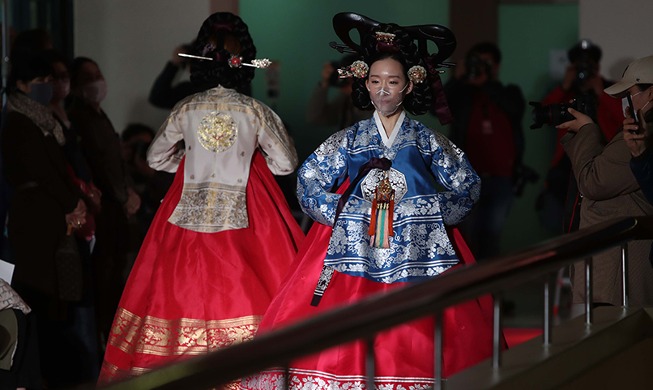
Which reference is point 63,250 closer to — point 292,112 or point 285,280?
point 285,280

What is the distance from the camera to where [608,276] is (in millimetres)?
3875

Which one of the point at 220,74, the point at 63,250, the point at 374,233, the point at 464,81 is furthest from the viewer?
the point at 464,81

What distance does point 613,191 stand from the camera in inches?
152

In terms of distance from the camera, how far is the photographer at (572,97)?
6258 millimetres

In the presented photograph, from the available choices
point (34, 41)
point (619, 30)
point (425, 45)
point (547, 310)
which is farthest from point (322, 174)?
point (619, 30)

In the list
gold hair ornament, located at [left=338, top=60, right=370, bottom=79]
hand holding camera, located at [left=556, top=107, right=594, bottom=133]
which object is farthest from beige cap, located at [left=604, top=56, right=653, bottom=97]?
gold hair ornament, located at [left=338, top=60, right=370, bottom=79]

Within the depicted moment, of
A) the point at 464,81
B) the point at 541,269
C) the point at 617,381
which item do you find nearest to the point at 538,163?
the point at 464,81

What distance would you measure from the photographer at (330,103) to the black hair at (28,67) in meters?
2.05

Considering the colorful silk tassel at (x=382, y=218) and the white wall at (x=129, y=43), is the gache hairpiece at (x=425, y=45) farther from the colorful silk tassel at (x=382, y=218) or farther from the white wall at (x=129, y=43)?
the white wall at (x=129, y=43)

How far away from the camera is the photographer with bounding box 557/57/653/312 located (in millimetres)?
3830

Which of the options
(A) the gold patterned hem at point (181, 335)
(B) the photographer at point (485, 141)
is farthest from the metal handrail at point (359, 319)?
(B) the photographer at point (485, 141)

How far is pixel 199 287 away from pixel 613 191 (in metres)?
1.51

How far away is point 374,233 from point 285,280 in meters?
0.34

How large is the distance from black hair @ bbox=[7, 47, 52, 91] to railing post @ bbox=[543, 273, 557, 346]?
2928mm
